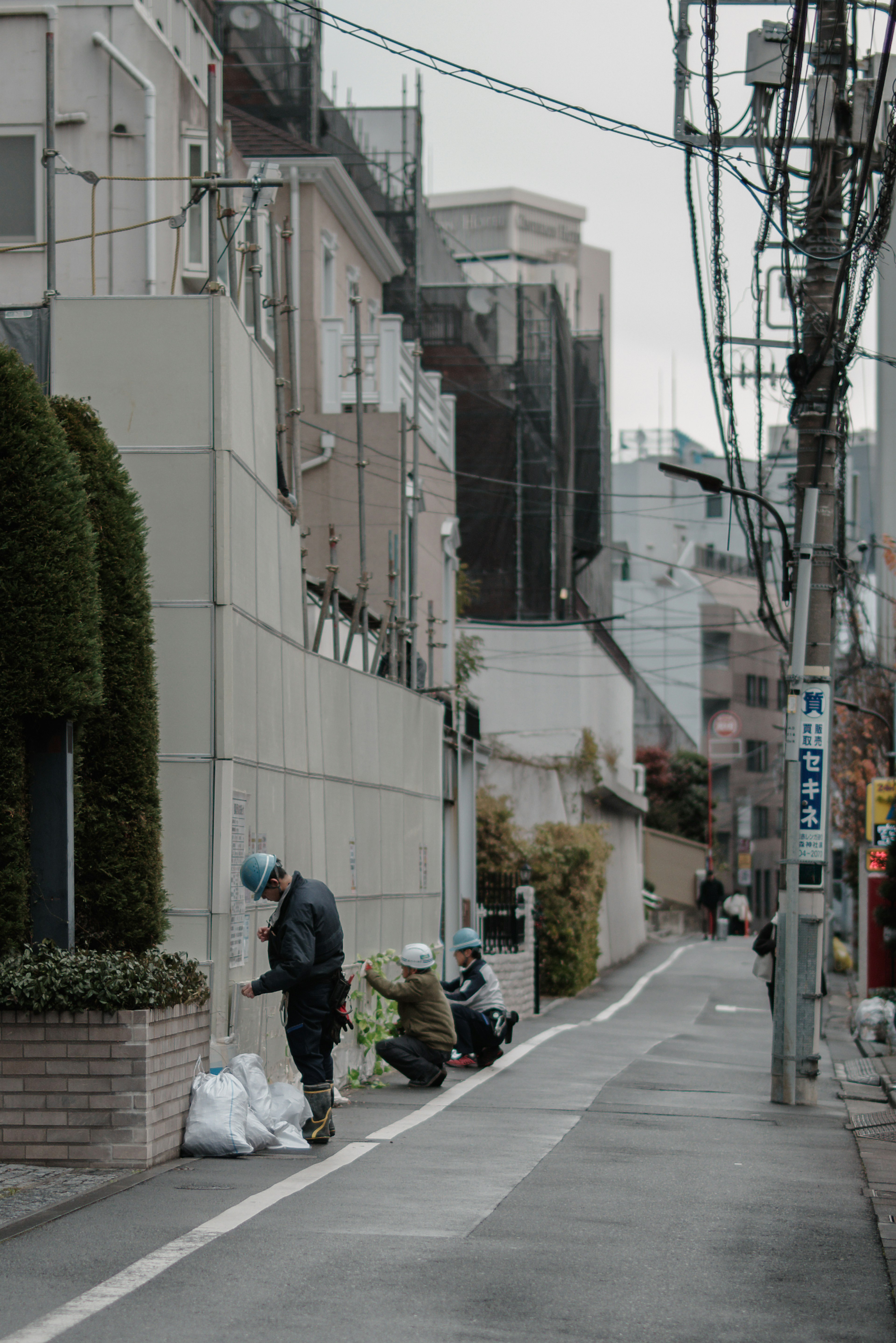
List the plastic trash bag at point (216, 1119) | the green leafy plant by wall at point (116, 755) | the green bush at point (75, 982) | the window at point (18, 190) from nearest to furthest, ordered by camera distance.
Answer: the green bush at point (75, 982), the plastic trash bag at point (216, 1119), the green leafy plant by wall at point (116, 755), the window at point (18, 190)

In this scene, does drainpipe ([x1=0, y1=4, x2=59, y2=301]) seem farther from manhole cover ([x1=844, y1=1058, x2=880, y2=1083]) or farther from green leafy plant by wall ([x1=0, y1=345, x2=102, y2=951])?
manhole cover ([x1=844, y1=1058, x2=880, y2=1083])

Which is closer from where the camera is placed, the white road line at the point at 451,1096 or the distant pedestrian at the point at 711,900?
the white road line at the point at 451,1096

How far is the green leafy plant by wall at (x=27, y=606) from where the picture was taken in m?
9.03

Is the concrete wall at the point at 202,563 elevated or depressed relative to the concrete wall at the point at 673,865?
elevated

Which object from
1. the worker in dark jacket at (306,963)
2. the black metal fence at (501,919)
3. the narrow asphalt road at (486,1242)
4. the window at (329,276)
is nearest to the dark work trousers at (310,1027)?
the worker in dark jacket at (306,963)

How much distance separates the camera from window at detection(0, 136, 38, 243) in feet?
60.2

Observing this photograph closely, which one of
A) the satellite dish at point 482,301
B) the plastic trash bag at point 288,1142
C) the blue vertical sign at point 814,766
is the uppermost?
the satellite dish at point 482,301

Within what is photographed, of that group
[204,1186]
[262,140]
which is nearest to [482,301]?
[262,140]

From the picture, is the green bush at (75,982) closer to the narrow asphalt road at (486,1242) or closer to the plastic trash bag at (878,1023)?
the narrow asphalt road at (486,1242)

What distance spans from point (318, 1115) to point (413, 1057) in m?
3.80

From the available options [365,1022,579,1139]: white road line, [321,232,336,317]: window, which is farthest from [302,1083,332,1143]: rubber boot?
[321,232,336,317]: window

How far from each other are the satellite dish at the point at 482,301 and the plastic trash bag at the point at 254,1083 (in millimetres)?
40599

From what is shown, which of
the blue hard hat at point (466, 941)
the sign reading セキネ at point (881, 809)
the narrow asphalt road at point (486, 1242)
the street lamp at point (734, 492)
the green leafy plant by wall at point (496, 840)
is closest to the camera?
the narrow asphalt road at point (486, 1242)

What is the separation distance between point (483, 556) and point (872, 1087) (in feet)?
102
